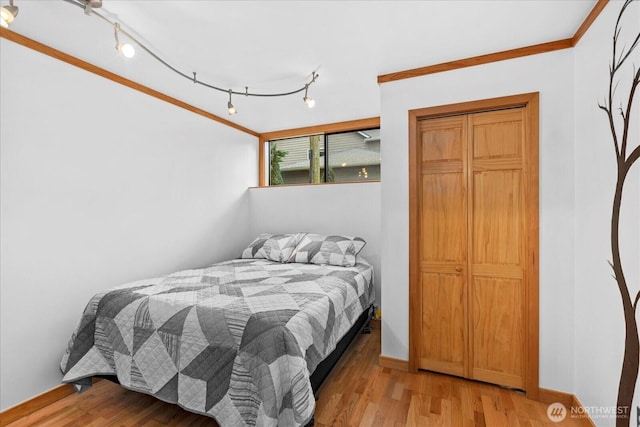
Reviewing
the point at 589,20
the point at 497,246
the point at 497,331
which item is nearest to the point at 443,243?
the point at 497,246

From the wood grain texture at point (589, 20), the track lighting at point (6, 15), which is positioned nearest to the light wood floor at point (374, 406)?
the track lighting at point (6, 15)

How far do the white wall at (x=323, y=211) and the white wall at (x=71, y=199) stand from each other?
109 centimetres

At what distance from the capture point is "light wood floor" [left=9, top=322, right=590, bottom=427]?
1887mm

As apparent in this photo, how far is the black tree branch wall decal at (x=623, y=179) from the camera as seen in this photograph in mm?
1419

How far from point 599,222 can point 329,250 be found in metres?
2.18

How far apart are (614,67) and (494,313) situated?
1676 millimetres

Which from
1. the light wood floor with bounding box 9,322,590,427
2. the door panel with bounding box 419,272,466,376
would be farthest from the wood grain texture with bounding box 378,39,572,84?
the light wood floor with bounding box 9,322,590,427

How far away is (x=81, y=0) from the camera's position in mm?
1653

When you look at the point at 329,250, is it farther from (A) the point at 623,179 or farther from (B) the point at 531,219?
(A) the point at 623,179

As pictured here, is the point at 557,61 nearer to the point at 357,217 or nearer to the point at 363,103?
the point at 363,103

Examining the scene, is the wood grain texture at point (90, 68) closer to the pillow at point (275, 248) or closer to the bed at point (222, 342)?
the pillow at point (275, 248)

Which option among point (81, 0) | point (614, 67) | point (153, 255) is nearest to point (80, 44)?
point (81, 0)

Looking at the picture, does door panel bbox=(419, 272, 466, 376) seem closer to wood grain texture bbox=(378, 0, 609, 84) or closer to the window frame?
wood grain texture bbox=(378, 0, 609, 84)

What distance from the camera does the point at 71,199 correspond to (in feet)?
7.48
